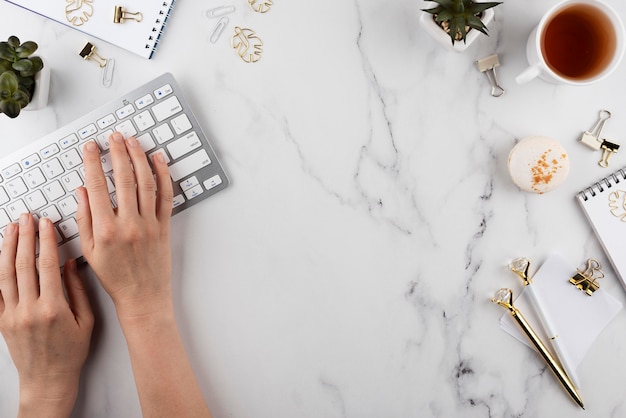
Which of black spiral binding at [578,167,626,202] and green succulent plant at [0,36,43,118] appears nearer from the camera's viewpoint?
green succulent plant at [0,36,43,118]

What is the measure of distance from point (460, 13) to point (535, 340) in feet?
1.51

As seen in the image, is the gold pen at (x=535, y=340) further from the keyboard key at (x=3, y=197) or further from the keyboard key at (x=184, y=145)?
the keyboard key at (x=3, y=197)

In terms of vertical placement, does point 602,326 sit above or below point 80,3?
below

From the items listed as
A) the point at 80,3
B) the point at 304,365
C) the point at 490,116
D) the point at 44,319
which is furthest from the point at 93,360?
the point at 490,116

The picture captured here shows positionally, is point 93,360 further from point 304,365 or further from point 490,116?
point 490,116

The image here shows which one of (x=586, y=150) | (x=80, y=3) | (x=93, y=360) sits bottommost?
(x=93, y=360)

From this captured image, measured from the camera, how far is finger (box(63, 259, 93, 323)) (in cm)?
73

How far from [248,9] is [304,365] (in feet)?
1.69

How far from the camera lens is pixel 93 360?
759 millimetres

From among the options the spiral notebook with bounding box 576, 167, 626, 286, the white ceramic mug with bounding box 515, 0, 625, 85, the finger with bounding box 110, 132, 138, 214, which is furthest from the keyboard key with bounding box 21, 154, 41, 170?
the spiral notebook with bounding box 576, 167, 626, 286

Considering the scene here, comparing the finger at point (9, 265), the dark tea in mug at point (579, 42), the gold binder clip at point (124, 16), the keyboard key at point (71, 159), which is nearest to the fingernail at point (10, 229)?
the finger at point (9, 265)

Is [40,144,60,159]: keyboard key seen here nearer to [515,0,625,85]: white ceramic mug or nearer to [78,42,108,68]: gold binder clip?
[78,42,108,68]: gold binder clip

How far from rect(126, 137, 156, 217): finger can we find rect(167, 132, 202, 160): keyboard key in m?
0.04

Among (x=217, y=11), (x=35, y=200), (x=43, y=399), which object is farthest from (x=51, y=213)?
(x=217, y=11)
